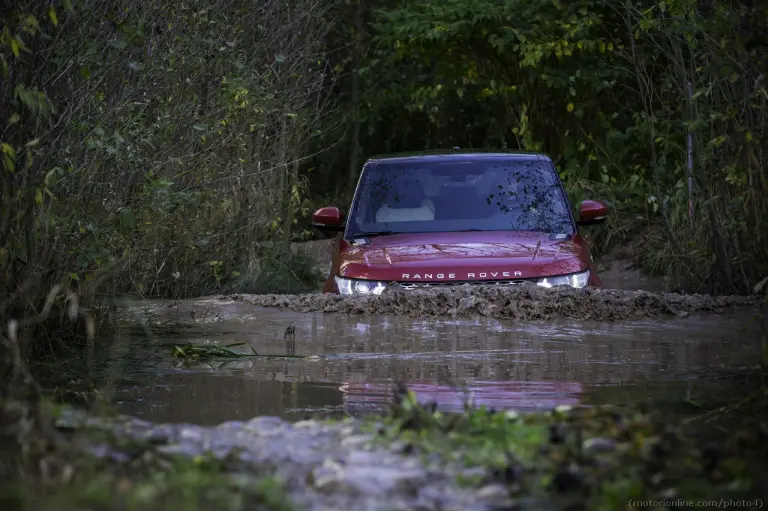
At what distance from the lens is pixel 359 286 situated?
31.4 feet

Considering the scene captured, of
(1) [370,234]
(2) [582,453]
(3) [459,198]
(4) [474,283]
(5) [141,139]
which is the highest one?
(5) [141,139]

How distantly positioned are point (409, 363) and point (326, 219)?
2411mm

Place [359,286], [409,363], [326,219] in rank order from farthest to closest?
[326,219], [359,286], [409,363]

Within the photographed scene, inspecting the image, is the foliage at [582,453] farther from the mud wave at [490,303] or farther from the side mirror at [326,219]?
the side mirror at [326,219]

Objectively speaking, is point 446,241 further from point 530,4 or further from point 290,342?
point 530,4

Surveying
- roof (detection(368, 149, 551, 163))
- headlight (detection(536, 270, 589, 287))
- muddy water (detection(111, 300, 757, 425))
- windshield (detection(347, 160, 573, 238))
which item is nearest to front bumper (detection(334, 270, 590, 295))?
headlight (detection(536, 270, 589, 287))

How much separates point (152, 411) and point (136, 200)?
3.90 metres

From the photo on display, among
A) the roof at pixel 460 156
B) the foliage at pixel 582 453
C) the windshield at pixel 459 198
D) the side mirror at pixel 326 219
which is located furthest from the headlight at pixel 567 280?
the foliage at pixel 582 453

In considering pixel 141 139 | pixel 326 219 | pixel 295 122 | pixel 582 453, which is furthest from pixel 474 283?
pixel 295 122

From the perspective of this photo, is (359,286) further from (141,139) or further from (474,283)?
(141,139)

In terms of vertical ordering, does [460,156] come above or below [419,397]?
above

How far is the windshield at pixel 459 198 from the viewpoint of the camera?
33.7 ft

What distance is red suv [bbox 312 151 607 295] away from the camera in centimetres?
931

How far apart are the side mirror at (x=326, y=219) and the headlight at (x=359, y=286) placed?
2.08ft
